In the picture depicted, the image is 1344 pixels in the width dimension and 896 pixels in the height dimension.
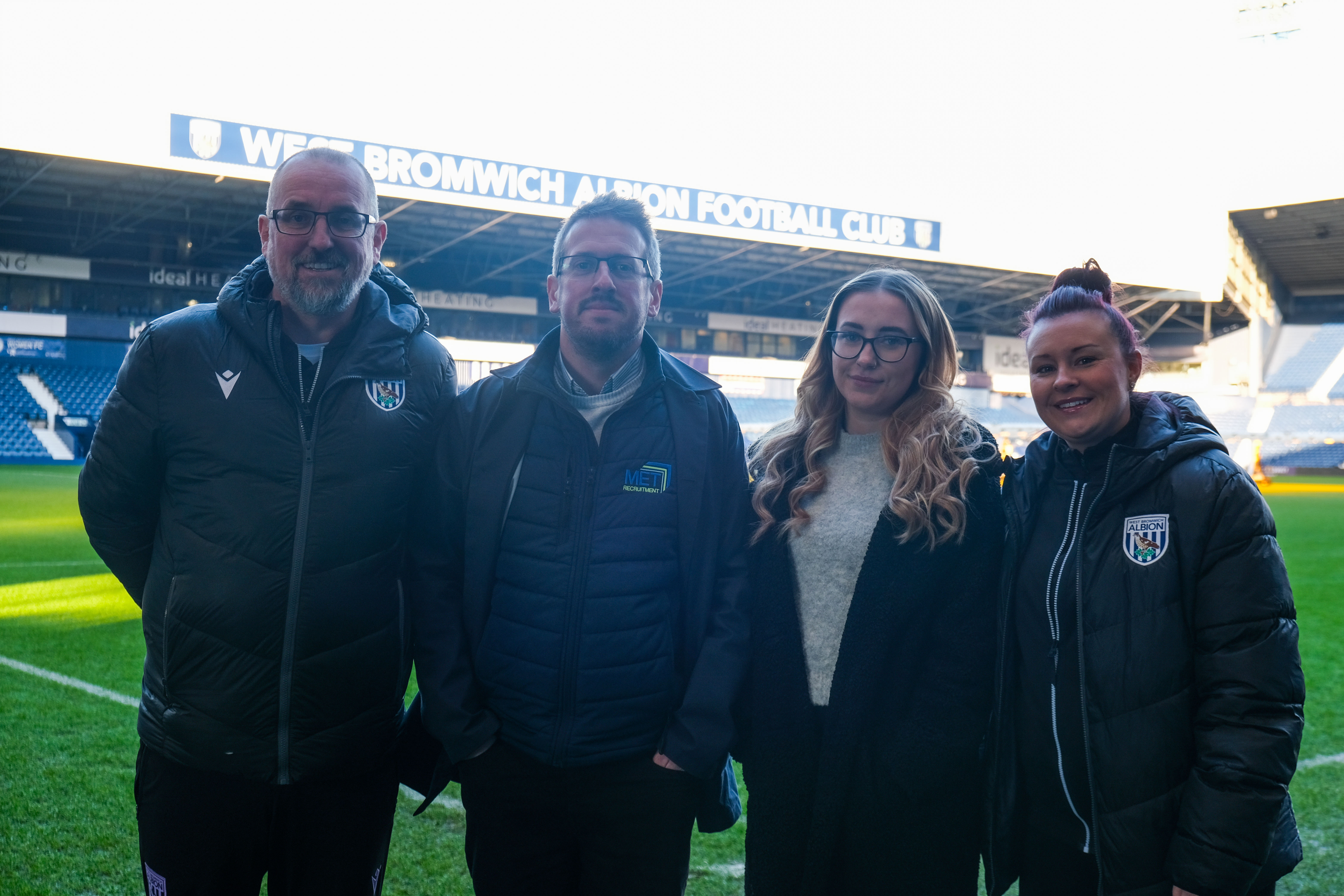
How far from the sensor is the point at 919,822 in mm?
1814

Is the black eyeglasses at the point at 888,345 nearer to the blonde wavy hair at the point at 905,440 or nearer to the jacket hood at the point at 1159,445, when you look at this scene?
the blonde wavy hair at the point at 905,440

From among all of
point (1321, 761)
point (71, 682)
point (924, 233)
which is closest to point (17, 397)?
point (924, 233)

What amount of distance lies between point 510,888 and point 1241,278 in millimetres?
40610

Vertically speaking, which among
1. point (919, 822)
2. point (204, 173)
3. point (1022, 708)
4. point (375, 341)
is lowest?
point (919, 822)

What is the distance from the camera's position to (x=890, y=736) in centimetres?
183

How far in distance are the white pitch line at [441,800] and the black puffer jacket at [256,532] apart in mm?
1664

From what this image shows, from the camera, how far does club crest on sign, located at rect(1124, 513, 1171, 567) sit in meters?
1.72

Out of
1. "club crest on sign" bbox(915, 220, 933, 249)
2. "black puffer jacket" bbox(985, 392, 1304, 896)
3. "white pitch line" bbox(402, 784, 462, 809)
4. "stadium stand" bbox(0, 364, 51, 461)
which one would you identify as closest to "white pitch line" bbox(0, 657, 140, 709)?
"white pitch line" bbox(402, 784, 462, 809)

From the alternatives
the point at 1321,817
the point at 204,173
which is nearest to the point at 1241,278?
the point at 204,173

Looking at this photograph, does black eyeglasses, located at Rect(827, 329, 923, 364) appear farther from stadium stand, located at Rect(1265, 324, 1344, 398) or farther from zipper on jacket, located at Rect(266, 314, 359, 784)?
stadium stand, located at Rect(1265, 324, 1344, 398)

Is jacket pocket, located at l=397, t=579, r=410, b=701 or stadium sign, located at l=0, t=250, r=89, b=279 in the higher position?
stadium sign, located at l=0, t=250, r=89, b=279

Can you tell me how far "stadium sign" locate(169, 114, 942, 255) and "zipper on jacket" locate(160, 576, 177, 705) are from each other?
531 inches

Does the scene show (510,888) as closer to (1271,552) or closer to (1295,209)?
(1271,552)

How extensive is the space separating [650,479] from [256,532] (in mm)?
816
